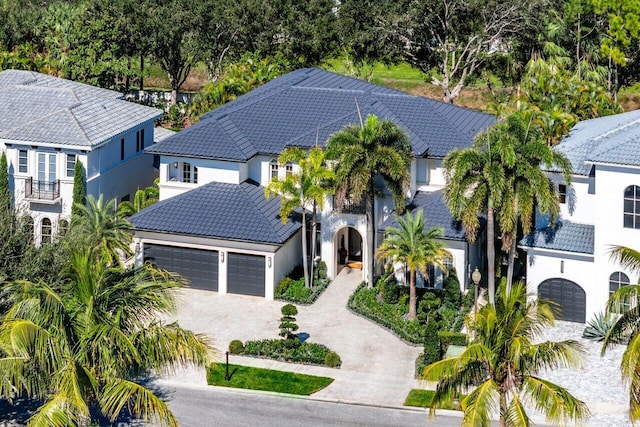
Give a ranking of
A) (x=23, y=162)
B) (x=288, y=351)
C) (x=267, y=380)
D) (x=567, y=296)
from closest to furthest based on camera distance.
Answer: (x=267, y=380) < (x=288, y=351) < (x=567, y=296) < (x=23, y=162)

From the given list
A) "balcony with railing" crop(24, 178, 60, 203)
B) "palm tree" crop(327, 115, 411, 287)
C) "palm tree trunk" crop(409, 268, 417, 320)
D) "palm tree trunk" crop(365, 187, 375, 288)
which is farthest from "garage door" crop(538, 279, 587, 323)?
"balcony with railing" crop(24, 178, 60, 203)

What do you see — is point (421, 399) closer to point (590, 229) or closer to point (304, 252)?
point (304, 252)

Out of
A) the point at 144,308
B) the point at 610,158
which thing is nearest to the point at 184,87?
the point at 610,158

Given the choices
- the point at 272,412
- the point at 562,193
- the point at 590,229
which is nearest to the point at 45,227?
the point at 272,412

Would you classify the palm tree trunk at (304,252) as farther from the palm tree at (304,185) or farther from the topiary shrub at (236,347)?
the topiary shrub at (236,347)

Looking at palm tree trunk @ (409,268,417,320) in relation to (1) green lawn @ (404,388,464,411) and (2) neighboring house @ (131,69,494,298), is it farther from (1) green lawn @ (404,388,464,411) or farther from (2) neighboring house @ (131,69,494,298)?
(1) green lawn @ (404,388,464,411)

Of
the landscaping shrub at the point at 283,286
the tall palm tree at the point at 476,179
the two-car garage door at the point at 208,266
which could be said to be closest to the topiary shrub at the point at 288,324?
the landscaping shrub at the point at 283,286

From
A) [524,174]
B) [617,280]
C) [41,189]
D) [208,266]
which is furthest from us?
[41,189]
